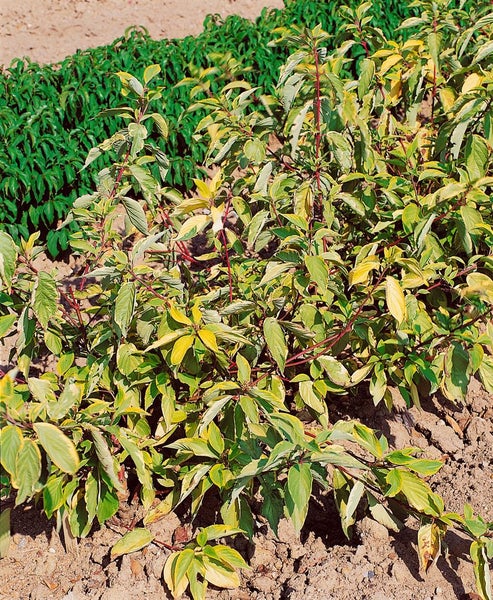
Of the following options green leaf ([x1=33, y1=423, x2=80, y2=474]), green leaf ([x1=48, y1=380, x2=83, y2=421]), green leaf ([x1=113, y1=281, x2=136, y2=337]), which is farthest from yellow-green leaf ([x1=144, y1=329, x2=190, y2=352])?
green leaf ([x1=33, y1=423, x2=80, y2=474])

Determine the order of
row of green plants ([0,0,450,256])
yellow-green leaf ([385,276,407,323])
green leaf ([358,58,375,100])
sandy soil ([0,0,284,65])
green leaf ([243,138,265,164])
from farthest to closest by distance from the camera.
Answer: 1. sandy soil ([0,0,284,65])
2. row of green plants ([0,0,450,256])
3. green leaf ([358,58,375,100])
4. green leaf ([243,138,265,164])
5. yellow-green leaf ([385,276,407,323])

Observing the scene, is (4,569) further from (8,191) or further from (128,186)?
(8,191)

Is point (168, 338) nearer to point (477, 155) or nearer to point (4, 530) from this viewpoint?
point (4, 530)

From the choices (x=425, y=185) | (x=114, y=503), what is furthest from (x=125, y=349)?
(x=425, y=185)

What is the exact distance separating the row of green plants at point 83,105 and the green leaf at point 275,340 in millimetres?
1387

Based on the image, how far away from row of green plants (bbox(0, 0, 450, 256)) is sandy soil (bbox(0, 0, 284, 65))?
1563 millimetres

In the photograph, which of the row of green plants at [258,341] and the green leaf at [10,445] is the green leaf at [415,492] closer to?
the row of green plants at [258,341]

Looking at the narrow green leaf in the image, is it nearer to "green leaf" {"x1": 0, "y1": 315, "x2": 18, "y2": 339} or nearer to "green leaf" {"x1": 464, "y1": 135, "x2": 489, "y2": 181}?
"green leaf" {"x1": 0, "y1": 315, "x2": 18, "y2": 339}

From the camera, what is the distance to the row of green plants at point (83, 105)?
374 cm

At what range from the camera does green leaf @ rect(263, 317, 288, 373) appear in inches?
79.4

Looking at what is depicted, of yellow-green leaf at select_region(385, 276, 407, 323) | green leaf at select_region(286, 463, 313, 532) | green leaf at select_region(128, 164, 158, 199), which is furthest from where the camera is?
green leaf at select_region(128, 164, 158, 199)

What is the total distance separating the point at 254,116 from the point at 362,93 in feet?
1.46

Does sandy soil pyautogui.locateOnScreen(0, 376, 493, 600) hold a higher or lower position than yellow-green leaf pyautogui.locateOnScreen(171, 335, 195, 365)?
lower

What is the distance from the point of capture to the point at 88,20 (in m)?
6.72
